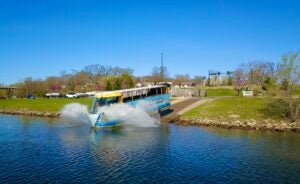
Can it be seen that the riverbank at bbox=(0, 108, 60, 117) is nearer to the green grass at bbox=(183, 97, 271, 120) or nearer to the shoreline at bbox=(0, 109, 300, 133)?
the shoreline at bbox=(0, 109, 300, 133)

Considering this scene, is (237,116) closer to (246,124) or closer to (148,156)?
(246,124)

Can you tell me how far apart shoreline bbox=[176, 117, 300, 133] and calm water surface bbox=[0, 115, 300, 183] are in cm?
356

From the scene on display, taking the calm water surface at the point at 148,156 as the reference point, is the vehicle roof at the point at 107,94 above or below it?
above

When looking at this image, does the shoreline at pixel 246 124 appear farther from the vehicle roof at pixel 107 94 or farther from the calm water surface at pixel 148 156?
the vehicle roof at pixel 107 94

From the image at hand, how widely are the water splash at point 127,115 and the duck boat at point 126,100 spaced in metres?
0.36

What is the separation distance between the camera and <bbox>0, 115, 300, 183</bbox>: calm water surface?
26969mm

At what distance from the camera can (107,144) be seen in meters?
39.5

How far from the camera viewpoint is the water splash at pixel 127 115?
51188 millimetres

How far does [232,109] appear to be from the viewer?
62.0 metres

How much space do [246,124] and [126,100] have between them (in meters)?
19.8

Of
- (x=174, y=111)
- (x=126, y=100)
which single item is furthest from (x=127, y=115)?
(x=174, y=111)

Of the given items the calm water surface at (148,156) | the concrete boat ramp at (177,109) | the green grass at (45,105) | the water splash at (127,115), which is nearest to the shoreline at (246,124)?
the concrete boat ramp at (177,109)

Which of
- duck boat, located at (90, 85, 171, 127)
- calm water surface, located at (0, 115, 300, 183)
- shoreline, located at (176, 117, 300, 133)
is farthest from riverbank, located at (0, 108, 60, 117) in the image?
shoreline, located at (176, 117, 300, 133)

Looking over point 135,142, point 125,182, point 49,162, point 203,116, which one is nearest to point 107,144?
point 135,142
